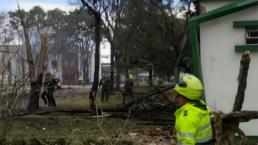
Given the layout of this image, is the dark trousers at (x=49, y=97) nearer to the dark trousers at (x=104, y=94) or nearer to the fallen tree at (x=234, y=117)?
the dark trousers at (x=104, y=94)

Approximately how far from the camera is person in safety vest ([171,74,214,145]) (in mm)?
5570

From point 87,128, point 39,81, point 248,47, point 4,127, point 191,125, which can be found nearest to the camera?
point 191,125

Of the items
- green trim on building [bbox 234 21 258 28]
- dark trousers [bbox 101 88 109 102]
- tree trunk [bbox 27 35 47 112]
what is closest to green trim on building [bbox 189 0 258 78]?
green trim on building [bbox 234 21 258 28]

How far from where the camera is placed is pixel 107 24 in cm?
5072

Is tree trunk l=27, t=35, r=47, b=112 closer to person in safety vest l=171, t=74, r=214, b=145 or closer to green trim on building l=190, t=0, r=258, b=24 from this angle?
green trim on building l=190, t=0, r=258, b=24

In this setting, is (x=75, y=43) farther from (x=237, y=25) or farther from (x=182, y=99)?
(x=182, y=99)

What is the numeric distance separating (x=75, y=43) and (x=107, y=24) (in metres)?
26.9

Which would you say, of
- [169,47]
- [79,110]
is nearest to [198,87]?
[79,110]

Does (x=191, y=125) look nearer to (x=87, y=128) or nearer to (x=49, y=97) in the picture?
(x=87, y=128)

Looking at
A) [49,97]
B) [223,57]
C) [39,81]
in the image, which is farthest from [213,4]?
[49,97]

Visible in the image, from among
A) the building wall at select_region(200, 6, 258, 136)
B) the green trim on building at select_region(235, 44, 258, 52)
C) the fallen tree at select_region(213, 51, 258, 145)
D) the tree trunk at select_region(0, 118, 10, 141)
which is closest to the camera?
the fallen tree at select_region(213, 51, 258, 145)

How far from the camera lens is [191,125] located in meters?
5.59

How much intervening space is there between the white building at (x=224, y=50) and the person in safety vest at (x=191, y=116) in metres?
8.66

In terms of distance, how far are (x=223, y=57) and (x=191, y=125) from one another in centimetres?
920
